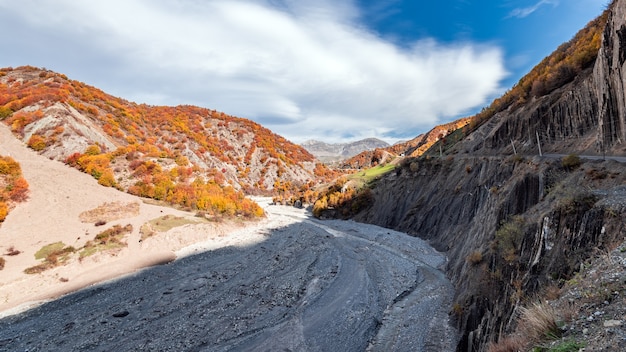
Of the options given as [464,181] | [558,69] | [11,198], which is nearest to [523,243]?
[464,181]

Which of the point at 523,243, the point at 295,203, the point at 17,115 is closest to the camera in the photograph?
the point at 523,243

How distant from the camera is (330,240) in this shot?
29.5 metres

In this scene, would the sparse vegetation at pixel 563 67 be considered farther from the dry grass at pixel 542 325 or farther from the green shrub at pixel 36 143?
the green shrub at pixel 36 143

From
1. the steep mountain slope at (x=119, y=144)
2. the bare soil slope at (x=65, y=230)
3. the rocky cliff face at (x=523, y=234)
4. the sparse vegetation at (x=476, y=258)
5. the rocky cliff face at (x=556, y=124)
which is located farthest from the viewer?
the steep mountain slope at (x=119, y=144)

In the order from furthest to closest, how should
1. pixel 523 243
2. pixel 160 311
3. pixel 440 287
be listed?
1. pixel 440 287
2. pixel 160 311
3. pixel 523 243

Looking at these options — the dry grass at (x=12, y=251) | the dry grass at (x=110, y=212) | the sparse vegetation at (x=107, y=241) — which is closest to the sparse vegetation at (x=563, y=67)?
Answer: the sparse vegetation at (x=107, y=241)

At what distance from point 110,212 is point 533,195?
3435 cm

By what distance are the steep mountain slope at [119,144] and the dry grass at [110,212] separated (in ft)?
17.6

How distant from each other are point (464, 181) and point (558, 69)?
1060 centimetres

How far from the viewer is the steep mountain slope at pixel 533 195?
7.84 meters

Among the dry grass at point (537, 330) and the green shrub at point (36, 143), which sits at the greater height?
the green shrub at point (36, 143)

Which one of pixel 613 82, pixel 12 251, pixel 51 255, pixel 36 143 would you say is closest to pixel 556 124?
pixel 613 82

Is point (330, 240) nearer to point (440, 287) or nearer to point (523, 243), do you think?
point (440, 287)

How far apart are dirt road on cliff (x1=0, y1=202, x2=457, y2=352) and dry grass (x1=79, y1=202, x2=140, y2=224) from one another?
985 cm
